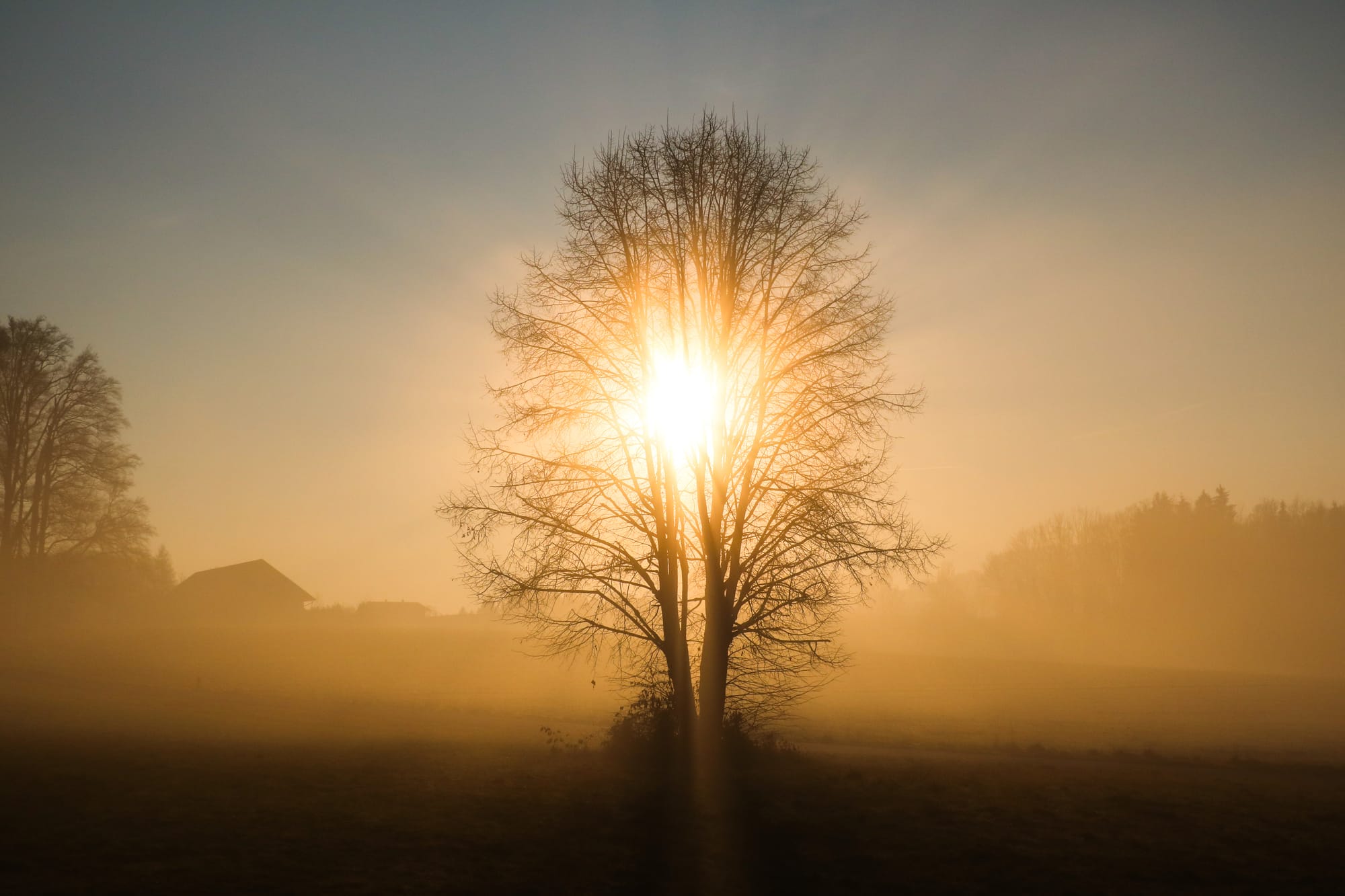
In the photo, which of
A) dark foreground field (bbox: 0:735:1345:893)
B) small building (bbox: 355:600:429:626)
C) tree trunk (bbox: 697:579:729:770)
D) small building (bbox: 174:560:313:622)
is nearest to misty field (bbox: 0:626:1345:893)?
dark foreground field (bbox: 0:735:1345:893)

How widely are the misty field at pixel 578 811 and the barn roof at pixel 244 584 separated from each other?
45440 mm

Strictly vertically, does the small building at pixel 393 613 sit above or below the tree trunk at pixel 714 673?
above

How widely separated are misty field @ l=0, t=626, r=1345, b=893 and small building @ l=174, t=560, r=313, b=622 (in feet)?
143

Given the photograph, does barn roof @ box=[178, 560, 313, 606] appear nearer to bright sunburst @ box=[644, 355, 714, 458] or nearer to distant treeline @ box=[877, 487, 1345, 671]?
bright sunburst @ box=[644, 355, 714, 458]

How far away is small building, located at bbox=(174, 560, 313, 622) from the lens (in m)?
66.4

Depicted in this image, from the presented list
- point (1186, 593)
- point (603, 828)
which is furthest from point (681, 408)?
point (1186, 593)

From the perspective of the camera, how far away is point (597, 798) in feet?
42.0

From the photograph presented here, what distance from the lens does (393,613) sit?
90.8 meters

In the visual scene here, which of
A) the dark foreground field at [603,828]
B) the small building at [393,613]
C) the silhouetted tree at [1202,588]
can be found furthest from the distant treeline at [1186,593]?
the dark foreground field at [603,828]

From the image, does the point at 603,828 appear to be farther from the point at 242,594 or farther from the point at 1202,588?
the point at 1202,588

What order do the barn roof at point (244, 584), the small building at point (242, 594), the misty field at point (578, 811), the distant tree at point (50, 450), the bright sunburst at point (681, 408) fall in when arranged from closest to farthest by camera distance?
1. the misty field at point (578, 811)
2. the bright sunburst at point (681, 408)
3. the distant tree at point (50, 450)
4. the small building at point (242, 594)
5. the barn roof at point (244, 584)

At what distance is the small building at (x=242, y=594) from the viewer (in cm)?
6638

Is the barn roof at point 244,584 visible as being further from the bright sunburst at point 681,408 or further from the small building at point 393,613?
the bright sunburst at point 681,408

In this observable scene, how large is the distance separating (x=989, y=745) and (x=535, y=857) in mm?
19840
